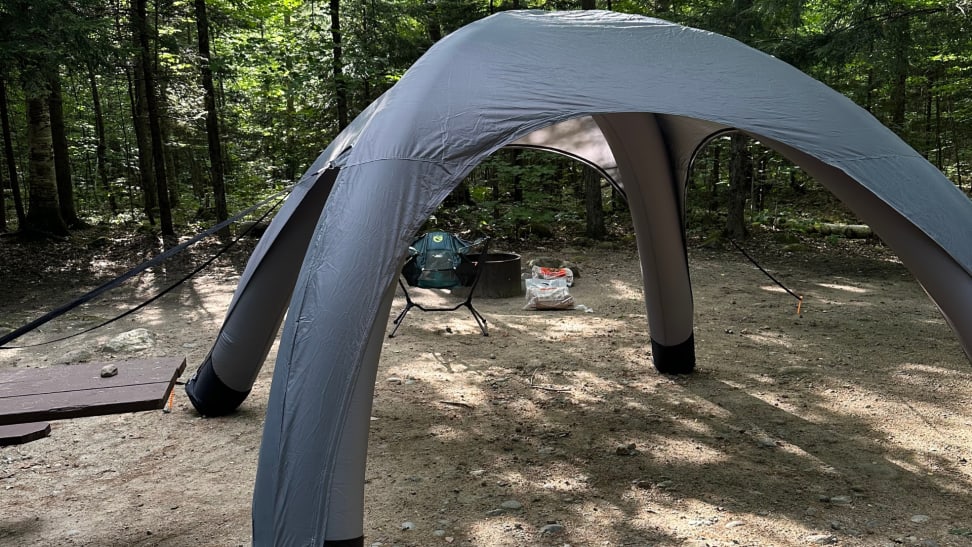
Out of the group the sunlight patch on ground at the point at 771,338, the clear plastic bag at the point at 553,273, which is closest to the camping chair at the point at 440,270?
the clear plastic bag at the point at 553,273

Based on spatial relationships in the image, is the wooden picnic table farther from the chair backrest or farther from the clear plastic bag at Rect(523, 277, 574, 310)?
the clear plastic bag at Rect(523, 277, 574, 310)

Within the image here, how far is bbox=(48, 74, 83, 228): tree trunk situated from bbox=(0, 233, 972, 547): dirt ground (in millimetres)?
5905

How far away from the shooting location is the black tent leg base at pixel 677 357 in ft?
17.6

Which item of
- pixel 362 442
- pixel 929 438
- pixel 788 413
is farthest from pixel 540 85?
pixel 929 438

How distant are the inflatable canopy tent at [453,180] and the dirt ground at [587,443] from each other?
80 centimetres

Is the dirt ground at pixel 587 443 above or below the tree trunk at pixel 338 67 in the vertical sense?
below

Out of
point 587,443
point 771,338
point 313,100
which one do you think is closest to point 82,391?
point 587,443

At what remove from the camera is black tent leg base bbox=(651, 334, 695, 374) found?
5375mm

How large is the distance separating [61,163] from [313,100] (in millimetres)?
4642

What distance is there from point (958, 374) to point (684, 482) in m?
2.97

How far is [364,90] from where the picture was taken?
12961mm

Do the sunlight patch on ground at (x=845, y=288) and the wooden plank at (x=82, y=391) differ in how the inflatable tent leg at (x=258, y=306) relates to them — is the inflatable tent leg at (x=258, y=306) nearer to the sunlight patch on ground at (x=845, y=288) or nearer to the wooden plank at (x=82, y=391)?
the wooden plank at (x=82, y=391)

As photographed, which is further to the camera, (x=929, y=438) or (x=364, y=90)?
(x=364, y=90)

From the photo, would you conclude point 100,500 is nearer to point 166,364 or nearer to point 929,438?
point 166,364
